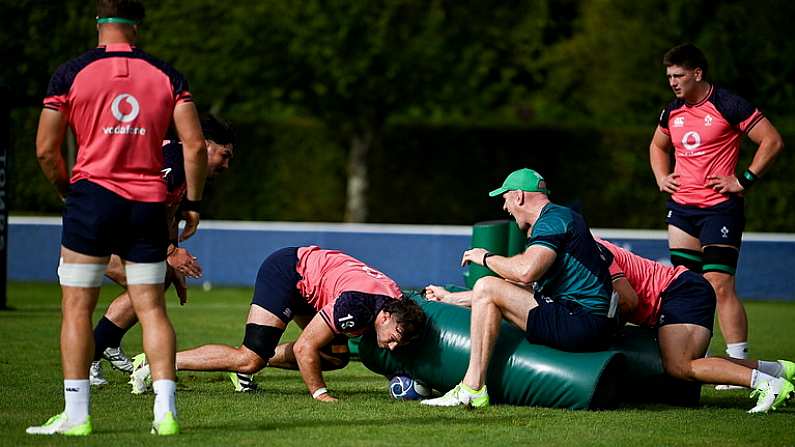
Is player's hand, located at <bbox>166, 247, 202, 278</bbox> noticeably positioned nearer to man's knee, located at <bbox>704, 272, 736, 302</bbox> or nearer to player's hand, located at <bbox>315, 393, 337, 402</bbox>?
player's hand, located at <bbox>315, 393, 337, 402</bbox>

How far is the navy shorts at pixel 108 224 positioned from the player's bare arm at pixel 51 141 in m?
0.13

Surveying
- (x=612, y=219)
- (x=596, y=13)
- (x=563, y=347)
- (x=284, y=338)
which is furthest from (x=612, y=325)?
(x=596, y=13)

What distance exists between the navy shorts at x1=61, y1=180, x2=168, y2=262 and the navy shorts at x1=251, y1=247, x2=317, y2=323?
5.49ft

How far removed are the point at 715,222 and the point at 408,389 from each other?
2.76 metres

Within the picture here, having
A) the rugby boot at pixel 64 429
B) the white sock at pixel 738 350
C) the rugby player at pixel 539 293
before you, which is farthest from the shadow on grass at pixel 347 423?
the white sock at pixel 738 350

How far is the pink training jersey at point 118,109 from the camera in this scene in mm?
6184

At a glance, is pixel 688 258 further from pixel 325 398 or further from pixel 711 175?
pixel 325 398

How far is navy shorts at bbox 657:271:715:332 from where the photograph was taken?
7.93 metres

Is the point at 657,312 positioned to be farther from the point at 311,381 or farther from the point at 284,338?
the point at 284,338

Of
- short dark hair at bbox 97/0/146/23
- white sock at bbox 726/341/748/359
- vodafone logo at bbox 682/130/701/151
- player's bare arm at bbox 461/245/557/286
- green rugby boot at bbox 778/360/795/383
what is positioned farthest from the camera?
vodafone logo at bbox 682/130/701/151

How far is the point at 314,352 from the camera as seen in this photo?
7750 mm

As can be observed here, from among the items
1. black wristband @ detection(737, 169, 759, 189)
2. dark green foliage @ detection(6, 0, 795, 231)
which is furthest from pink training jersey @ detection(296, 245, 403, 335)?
dark green foliage @ detection(6, 0, 795, 231)

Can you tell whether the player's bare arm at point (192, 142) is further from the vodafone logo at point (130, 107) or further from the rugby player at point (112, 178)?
the vodafone logo at point (130, 107)

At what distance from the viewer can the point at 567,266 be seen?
7609mm
